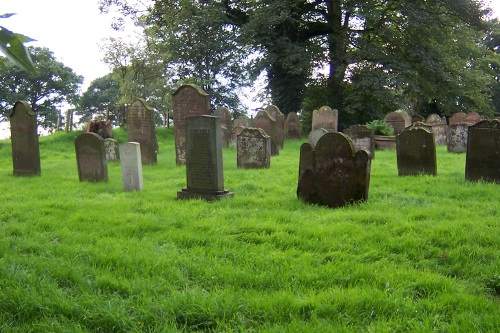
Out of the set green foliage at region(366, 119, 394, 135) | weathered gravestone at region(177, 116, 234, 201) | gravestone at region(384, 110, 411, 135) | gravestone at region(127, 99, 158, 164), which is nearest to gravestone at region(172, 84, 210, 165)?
gravestone at region(127, 99, 158, 164)

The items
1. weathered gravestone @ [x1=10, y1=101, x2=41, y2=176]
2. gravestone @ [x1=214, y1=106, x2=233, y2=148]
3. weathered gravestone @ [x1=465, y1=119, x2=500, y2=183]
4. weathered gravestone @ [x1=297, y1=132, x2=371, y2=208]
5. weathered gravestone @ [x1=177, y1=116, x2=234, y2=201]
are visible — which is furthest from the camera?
gravestone @ [x1=214, y1=106, x2=233, y2=148]

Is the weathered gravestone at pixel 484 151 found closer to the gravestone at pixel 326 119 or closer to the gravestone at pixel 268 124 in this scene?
the gravestone at pixel 268 124

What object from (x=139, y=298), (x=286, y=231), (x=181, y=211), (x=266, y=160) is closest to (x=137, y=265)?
(x=139, y=298)

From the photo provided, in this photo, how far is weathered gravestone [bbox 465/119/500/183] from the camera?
336 inches

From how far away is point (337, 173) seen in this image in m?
7.09

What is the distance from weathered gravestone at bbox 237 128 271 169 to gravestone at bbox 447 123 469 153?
24.9 feet

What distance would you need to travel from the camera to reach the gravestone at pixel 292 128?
24.8 metres

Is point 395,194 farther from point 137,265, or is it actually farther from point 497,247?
point 137,265

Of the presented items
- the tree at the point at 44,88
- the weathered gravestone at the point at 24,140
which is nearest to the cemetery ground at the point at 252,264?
the weathered gravestone at the point at 24,140

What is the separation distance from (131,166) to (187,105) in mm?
4879

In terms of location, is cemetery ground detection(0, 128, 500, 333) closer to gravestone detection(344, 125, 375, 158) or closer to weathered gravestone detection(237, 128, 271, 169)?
weathered gravestone detection(237, 128, 271, 169)

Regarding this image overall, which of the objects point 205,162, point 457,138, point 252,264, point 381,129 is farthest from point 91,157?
point 381,129

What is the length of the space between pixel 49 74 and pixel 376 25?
27.9m

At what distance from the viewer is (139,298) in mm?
3539
